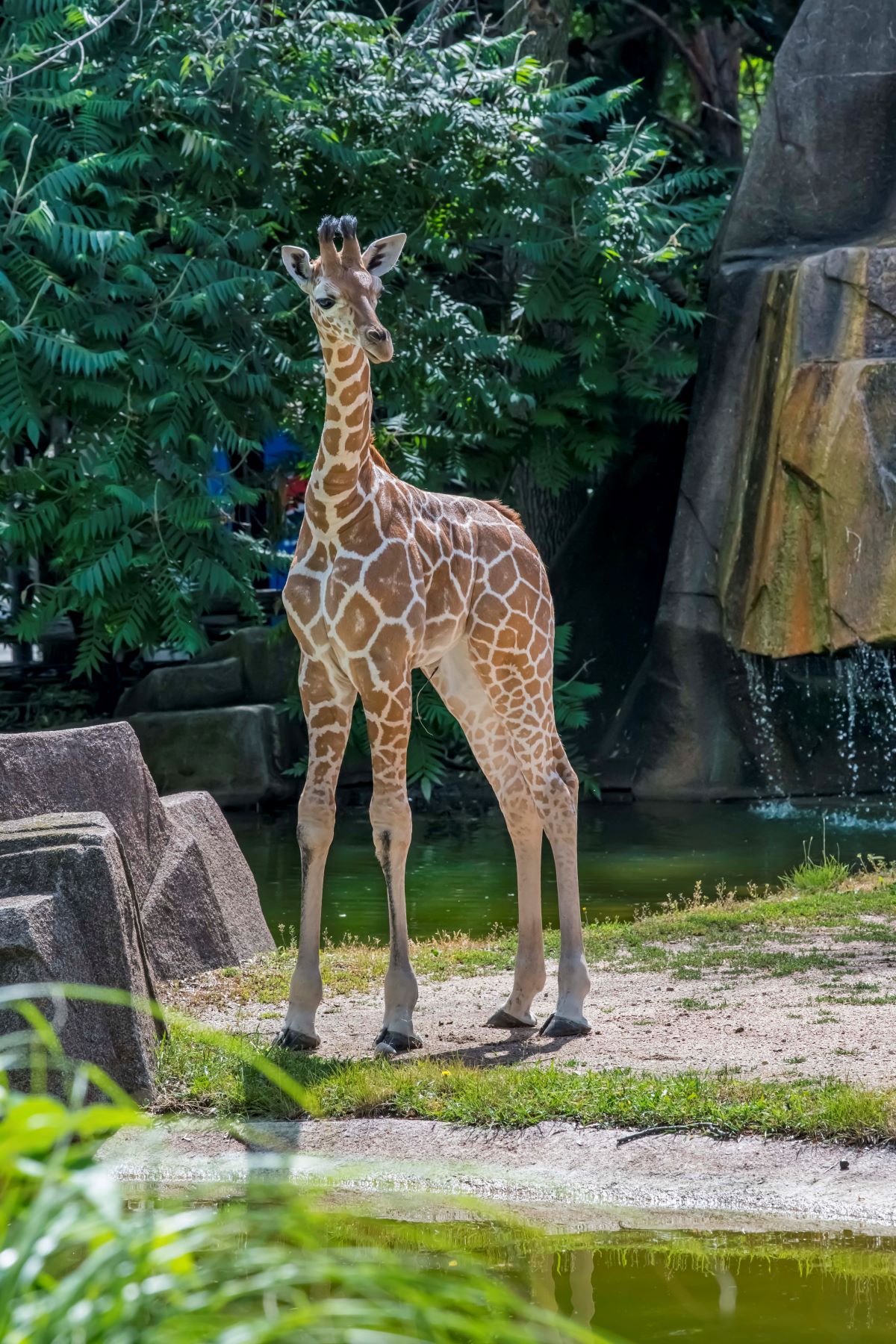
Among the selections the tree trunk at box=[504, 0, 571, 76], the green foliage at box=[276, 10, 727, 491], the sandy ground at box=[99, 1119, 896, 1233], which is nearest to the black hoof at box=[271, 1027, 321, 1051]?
the sandy ground at box=[99, 1119, 896, 1233]

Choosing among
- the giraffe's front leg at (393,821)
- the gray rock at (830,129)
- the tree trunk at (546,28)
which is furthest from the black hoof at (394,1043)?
the tree trunk at (546,28)

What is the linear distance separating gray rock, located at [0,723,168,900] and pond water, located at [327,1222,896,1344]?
125 inches

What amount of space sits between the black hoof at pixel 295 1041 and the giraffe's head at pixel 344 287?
8.52 ft

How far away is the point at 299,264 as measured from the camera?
689 centimetres

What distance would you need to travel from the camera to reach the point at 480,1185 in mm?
5281

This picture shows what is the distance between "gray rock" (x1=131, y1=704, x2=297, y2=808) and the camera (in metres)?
16.0

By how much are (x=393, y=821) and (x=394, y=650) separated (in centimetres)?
67

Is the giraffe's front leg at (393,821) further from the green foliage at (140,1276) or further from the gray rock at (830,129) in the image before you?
the gray rock at (830,129)

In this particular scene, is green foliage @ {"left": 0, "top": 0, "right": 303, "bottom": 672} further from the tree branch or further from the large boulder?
the tree branch

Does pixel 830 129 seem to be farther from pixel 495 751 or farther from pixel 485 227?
pixel 495 751

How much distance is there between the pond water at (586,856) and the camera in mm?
11039

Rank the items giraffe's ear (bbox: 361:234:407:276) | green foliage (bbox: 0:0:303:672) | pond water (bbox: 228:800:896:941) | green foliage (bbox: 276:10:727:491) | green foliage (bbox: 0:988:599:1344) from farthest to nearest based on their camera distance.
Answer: green foliage (bbox: 276:10:727:491), green foliage (bbox: 0:0:303:672), pond water (bbox: 228:800:896:941), giraffe's ear (bbox: 361:234:407:276), green foliage (bbox: 0:988:599:1344)

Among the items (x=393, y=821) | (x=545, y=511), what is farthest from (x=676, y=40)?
(x=393, y=821)

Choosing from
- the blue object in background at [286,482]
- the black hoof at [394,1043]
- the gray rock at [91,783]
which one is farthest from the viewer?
the blue object in background at [286,482]
